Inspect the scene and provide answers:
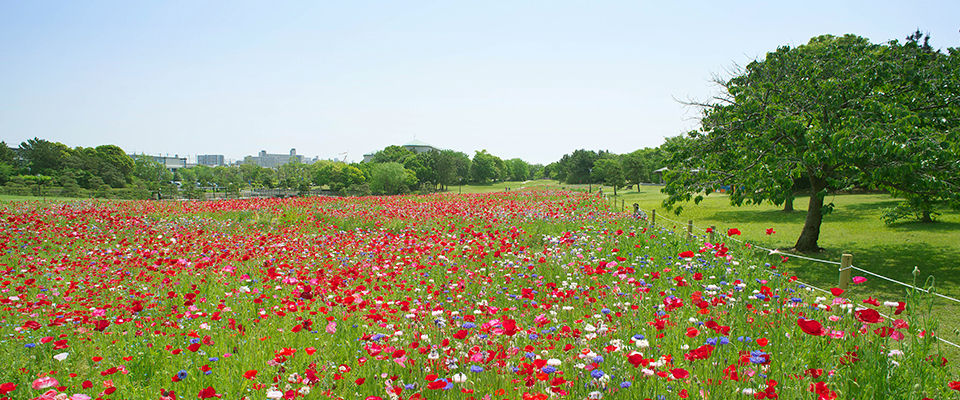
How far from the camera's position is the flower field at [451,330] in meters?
2.67

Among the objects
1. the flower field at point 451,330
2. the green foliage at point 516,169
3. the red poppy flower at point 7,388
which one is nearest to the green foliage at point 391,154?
the green foliage at point 516,169

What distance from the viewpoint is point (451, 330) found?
140 inches

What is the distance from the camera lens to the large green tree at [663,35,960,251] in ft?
27.6

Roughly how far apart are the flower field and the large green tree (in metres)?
3.55

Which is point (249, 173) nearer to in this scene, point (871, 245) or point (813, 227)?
point (813, 227)

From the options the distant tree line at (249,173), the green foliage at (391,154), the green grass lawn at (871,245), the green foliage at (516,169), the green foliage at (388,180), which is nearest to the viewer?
the green grass lawn at (871,245)

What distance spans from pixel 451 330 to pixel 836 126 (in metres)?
10.7

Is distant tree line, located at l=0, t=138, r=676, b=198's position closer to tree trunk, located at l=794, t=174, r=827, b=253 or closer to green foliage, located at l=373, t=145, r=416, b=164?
green foliage, located at l=373, t=145, r=416, b=164

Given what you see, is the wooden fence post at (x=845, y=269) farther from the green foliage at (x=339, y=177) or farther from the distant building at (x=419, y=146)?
the distant building at (x=419, y=146)

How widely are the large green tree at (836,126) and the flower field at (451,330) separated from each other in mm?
3549

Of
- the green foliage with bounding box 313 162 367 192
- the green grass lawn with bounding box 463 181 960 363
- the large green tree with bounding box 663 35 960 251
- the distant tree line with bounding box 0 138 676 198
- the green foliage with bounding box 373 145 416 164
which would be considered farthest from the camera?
the green foliage with bounding box 373 145 416 164

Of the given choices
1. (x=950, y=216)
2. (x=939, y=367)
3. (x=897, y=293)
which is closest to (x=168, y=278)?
(x=939, y=367)

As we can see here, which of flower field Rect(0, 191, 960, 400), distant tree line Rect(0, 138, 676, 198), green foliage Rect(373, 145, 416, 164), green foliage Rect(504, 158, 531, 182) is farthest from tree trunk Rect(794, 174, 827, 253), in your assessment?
green foliage Rect(504, 158, 531, 182)

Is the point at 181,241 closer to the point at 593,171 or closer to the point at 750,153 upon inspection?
the point at 750,153
